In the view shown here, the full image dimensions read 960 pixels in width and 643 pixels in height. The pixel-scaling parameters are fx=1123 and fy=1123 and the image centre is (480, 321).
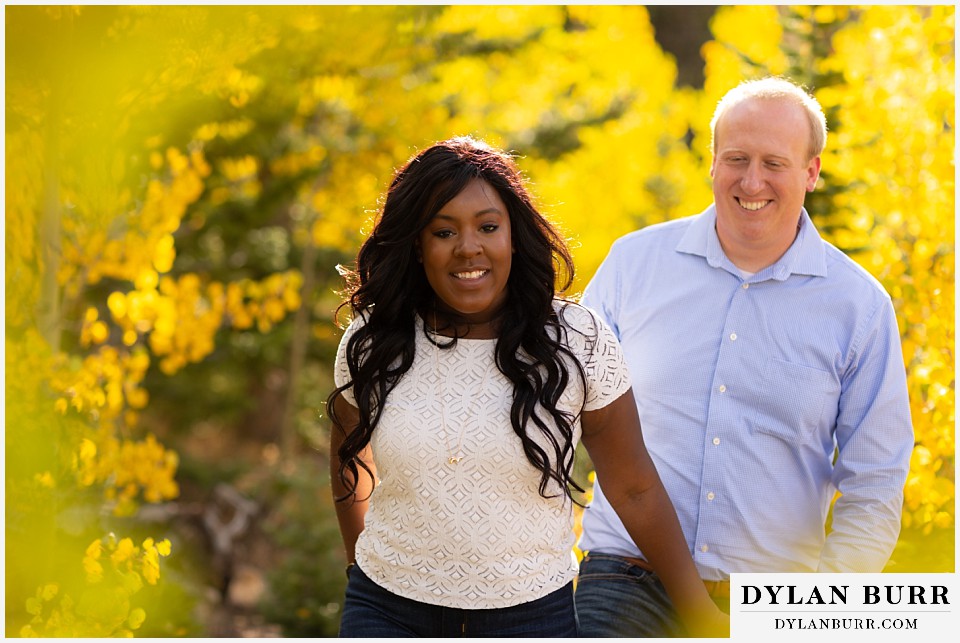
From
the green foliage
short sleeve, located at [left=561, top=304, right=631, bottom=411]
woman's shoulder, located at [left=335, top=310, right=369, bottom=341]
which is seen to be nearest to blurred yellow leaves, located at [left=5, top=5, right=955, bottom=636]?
short sleeve, located at [left=561, top=304, right=631, bottom=411]

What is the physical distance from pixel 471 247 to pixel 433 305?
0.22 m

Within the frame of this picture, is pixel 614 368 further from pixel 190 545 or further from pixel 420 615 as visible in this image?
pixel 190 545

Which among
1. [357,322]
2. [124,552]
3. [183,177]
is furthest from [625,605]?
[183,177]

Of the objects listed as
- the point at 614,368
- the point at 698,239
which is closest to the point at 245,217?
the point at 698,239

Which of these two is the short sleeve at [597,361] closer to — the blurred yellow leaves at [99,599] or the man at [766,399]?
the man at [766,399]

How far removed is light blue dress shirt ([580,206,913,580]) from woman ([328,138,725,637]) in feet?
1.30

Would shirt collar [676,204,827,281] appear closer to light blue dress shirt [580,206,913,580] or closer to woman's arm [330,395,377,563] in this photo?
light blue dress shirt [580,206,913,580]

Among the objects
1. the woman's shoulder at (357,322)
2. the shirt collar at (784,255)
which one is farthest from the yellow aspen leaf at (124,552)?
the shirt collar at (784,255)

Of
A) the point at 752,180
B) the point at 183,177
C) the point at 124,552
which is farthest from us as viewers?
the point at 183,177

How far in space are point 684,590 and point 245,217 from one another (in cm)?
547

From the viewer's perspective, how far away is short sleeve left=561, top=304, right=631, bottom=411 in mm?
2457

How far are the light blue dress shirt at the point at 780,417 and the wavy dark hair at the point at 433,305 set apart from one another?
571 millimetres

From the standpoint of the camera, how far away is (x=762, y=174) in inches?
115

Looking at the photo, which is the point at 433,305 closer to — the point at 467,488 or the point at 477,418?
the point at 477,418
